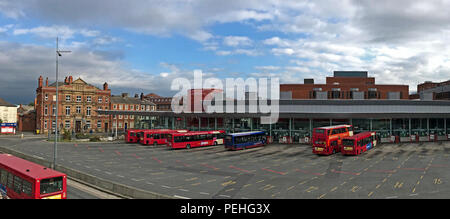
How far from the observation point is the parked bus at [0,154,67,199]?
51.0 feet

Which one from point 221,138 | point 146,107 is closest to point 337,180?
point 221,138

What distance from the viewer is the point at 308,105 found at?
5622 cm

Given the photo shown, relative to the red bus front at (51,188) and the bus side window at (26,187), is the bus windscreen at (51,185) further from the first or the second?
the bus side window at (26,187)

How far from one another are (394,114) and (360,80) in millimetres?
29536

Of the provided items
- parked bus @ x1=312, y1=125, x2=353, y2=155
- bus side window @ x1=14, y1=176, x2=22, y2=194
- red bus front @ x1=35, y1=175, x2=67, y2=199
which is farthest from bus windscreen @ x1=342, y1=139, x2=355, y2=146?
bus side window @ x1=14, y1=176, x2=22, y2=194

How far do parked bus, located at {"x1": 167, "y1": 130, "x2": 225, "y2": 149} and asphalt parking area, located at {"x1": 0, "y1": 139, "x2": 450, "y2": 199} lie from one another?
767 cm

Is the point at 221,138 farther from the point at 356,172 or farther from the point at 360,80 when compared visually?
the point at 360,80

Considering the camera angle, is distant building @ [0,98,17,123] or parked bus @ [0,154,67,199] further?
distant building @ [0,98,17,123]

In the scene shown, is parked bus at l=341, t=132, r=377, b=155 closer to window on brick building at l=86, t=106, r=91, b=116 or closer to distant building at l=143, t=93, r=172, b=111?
window on brick building at l=86, t=106, r=91, b=116

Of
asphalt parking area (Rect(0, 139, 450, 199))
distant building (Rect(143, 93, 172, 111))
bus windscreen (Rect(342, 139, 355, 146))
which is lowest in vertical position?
asphalt parking area (Rect(0, 139, 450, 199))

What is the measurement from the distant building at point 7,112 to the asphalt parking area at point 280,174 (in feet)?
300

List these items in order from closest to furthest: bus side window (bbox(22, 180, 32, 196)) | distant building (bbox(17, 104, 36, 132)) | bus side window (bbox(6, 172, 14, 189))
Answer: bus side window (bbox(22, 180, 32, 196))
bus side window (bbox(6, 172, 14, 189))
distant building (bbox(17, 104, 36, 132))

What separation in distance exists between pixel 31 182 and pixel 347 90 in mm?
79521

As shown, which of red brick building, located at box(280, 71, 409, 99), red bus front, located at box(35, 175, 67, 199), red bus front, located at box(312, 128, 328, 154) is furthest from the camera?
red brick building, located at box(280, 71, 409, 99)
